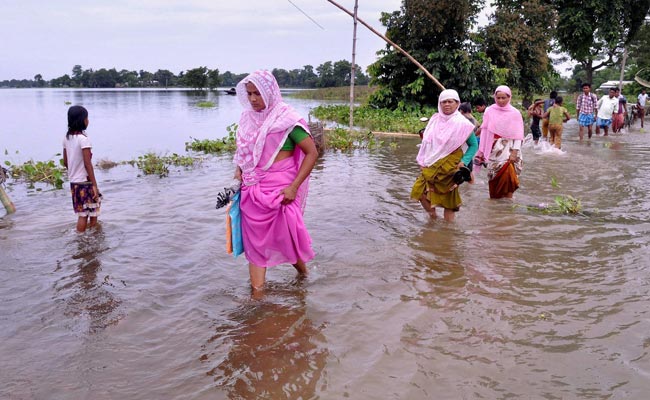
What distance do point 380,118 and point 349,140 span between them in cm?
674

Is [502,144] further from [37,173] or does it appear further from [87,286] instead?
[37,173]

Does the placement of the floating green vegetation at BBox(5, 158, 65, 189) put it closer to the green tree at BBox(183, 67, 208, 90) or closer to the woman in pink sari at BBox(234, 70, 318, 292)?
the woman in pink sari at BBox(234, 70, 318, 292)

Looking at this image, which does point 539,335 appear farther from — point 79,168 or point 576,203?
point 79,168

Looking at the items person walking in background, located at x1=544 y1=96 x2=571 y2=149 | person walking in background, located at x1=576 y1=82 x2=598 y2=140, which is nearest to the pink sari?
person walking in background, located at x1=544 y1=96 x2=571 y2=149

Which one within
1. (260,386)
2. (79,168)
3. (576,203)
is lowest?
(260,386)

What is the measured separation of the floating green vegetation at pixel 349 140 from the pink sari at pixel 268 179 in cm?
841

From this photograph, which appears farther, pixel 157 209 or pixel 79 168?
pixel 157 209

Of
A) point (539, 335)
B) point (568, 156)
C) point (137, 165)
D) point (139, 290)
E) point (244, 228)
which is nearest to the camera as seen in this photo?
point (539, 335)

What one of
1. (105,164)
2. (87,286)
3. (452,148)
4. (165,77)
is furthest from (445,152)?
(165,77)

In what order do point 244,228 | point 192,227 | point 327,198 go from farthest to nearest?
point 327,198, point 192,227, point 244,228

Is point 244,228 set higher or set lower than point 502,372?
higher

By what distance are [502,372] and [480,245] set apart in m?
2.37

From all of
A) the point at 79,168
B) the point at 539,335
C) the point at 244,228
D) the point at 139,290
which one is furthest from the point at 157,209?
the point at 539,335

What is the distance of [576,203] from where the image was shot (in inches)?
248
